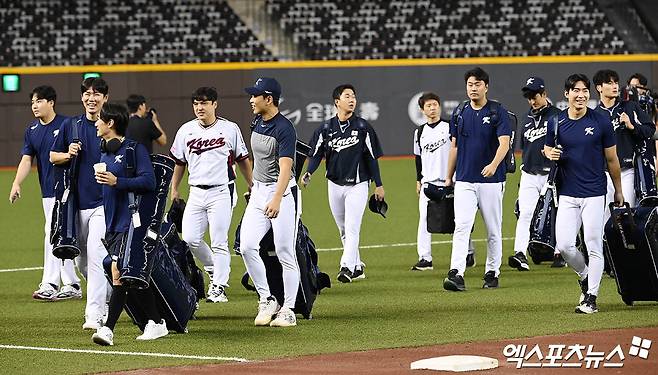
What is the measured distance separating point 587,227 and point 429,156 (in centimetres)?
416

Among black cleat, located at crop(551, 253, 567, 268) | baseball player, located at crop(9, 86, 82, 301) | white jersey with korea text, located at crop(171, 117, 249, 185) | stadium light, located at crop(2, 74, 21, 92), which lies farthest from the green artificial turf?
stadium light, located at crop(2, 74, 21, 92)

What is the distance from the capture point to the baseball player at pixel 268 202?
10961 millimetres

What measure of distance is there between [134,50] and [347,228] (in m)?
22.7

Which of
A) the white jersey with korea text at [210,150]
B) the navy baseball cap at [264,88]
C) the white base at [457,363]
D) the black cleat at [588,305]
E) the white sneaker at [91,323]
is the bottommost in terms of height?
the white sneaker at [91,323]

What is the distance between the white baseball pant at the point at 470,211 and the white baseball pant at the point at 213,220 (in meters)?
2.31

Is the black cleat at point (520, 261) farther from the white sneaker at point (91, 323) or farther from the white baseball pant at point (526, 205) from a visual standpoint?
the white sneaker at point (91, 323)

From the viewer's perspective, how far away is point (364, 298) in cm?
1291

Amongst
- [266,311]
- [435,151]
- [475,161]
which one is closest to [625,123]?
[475,161]

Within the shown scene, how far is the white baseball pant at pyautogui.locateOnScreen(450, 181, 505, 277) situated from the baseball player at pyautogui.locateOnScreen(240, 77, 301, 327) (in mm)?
2524

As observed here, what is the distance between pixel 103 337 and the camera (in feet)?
32.7

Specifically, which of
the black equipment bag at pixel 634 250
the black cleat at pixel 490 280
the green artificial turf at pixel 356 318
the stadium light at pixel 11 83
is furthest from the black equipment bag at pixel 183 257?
the stadium light at pixel 11 83

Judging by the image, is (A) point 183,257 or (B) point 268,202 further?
(A) point 183,257

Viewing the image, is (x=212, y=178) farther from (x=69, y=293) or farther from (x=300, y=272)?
(x=69, y=293)

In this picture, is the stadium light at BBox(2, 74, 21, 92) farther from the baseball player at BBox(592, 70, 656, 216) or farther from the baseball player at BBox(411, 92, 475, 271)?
the baseball player at BBox(592, 70, 656, 216)
